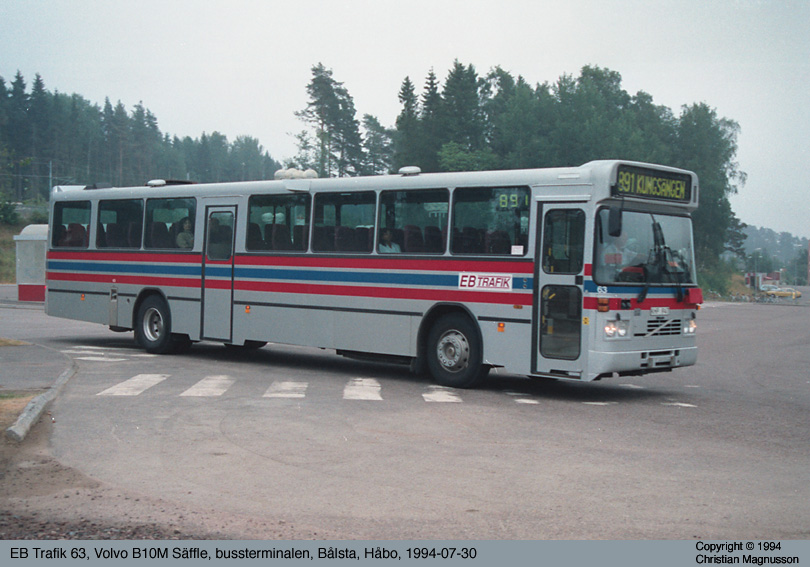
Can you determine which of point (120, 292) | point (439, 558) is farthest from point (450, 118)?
point (439, 558)

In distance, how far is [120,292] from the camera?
18.7m

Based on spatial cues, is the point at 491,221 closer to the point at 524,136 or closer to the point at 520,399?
the point at 520,399

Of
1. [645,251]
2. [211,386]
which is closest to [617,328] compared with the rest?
[645,251]

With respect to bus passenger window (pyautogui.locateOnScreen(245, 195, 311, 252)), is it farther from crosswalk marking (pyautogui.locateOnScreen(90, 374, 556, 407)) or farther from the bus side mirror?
the bus side mirror

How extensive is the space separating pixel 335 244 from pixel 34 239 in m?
22.6

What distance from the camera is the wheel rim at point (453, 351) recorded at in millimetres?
13430

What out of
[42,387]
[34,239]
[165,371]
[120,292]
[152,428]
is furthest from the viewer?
[34,239]

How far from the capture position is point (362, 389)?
13.4 meters

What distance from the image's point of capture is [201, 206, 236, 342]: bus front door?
16.8 meters

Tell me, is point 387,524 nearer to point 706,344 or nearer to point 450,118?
point 706,344

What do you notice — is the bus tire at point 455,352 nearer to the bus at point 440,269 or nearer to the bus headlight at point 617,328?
the bus at point 440,269

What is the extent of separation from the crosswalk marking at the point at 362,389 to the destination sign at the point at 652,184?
14.2ft

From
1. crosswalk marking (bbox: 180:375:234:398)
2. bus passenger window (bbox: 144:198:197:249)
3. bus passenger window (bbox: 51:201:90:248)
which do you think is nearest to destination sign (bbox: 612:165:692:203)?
crosswalk marking (bbox: 180:375:234:398)

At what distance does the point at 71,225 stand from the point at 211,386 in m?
8.68
